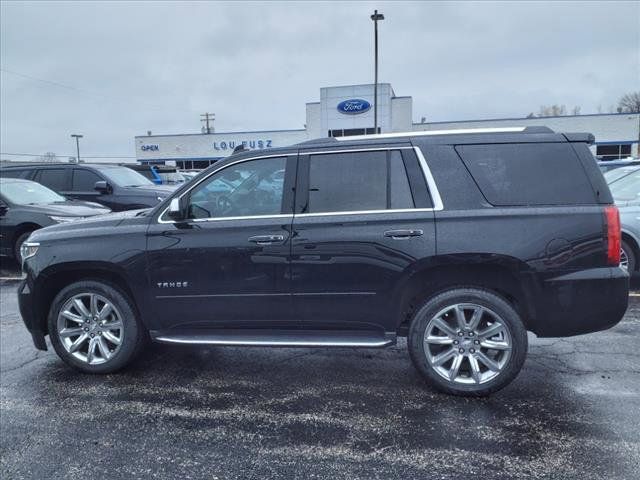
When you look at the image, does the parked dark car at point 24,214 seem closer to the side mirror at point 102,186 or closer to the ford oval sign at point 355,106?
the side mirror at point 102,186

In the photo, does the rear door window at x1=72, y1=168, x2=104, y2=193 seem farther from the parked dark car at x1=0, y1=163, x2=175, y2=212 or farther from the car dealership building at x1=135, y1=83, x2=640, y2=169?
the car dealership building at x1=135, y1=83, x2=640, y2=169

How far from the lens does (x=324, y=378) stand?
410 centimetres

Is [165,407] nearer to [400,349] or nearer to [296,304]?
[296,304]

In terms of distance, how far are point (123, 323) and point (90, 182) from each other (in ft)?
25.9

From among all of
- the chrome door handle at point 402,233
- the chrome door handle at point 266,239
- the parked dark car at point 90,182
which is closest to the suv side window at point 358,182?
the chrome door handle at point 402,233

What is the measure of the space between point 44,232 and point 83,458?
222cm

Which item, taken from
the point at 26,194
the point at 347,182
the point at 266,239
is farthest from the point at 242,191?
the point at 26,194

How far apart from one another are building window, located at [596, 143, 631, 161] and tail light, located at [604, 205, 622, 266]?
131ft

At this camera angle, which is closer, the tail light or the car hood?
the tail light

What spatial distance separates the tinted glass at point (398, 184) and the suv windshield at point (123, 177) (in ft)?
28.0

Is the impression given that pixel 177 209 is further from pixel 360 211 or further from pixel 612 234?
pixel 612 234

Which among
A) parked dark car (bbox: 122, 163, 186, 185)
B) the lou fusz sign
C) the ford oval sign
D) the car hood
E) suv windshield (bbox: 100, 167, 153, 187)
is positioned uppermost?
the ford oval sign

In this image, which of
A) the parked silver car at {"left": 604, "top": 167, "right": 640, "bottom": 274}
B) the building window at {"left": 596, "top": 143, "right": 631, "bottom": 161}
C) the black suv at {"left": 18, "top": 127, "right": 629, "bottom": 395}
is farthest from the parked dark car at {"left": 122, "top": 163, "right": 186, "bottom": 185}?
the building window at {"left": 596, "top": 143, "right": 631, "bottom": 161}

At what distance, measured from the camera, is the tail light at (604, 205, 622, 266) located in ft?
11.2
